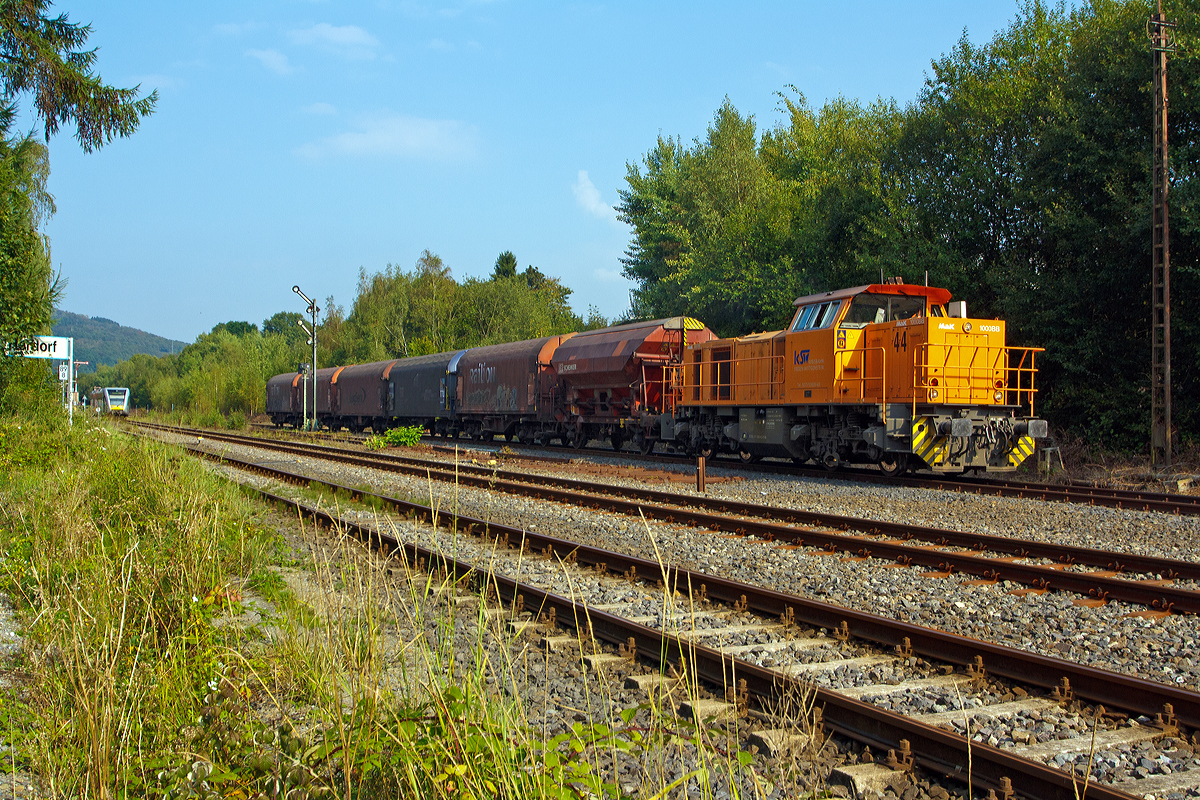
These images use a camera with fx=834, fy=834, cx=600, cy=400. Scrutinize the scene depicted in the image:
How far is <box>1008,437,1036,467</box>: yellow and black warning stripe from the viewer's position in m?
14.2

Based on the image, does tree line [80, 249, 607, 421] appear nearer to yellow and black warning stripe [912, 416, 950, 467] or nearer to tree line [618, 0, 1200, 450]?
tree line [618, 0, 1200, 450]

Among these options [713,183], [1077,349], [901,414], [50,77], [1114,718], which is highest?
[713,183]

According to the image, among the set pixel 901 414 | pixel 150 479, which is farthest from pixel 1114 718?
pixel 901 414

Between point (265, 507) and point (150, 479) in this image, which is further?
point (265, 507)

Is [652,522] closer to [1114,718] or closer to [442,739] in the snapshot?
[1114,718]

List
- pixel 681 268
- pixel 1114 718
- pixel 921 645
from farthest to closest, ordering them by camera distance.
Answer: pixel 681 268, pixel 921 645, pixel 1114 718

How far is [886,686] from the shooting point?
14.9ft

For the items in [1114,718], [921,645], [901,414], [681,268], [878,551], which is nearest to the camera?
[1114,718]

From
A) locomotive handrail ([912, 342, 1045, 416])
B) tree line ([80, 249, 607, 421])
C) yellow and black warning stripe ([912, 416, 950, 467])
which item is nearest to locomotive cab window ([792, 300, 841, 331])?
locomotive handrail ([912, 342, 1045, 416])

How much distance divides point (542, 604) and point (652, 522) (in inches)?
185

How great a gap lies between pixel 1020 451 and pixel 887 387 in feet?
8.07

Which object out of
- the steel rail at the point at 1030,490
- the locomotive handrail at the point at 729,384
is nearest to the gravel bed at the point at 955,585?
the steel rail at the point at 1030,490

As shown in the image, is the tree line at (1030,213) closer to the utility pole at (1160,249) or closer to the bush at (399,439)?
the utility pole at (1160,249)

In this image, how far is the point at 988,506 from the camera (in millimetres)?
11828
